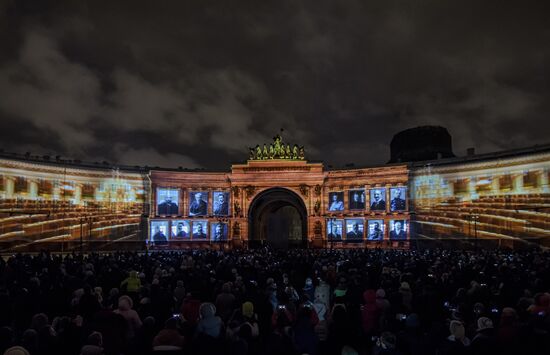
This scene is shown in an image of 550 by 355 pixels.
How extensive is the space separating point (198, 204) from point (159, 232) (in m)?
6.49

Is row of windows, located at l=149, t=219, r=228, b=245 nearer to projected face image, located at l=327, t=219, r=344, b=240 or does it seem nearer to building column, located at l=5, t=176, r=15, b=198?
projected face image, located at l=327, t=219, r=344, b=240

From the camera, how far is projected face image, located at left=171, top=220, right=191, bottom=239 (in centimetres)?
6562

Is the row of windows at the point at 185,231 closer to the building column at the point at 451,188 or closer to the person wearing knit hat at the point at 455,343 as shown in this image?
the building column at the point at 451,188

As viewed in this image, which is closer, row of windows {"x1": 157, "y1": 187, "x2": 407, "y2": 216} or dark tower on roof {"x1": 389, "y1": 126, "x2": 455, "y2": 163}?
row of windows {"x1": 157, "y1": 187, "x2": 407, "y2": 216}

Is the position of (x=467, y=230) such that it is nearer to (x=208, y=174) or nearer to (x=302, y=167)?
(x=302, y=167)

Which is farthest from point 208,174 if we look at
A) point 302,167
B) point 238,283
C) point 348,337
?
point 348,337

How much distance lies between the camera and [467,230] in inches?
2149

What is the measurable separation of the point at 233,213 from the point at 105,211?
16926 millimetres

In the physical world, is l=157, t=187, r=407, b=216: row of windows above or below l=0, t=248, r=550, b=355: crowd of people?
above

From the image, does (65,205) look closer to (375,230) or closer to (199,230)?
(199,230)

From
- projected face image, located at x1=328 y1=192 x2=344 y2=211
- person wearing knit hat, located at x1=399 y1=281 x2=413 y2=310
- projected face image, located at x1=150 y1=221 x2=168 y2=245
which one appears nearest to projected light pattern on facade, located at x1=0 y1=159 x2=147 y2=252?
projected face image, located at x1=150 y1=221 x2=168 y2=245

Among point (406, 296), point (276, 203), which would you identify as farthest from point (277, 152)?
point (406, 296)

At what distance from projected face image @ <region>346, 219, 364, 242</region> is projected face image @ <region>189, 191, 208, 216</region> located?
1976cm

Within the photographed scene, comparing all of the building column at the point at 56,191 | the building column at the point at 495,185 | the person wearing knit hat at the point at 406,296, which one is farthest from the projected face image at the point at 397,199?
the person wearing knit hat at the point at 406,296
